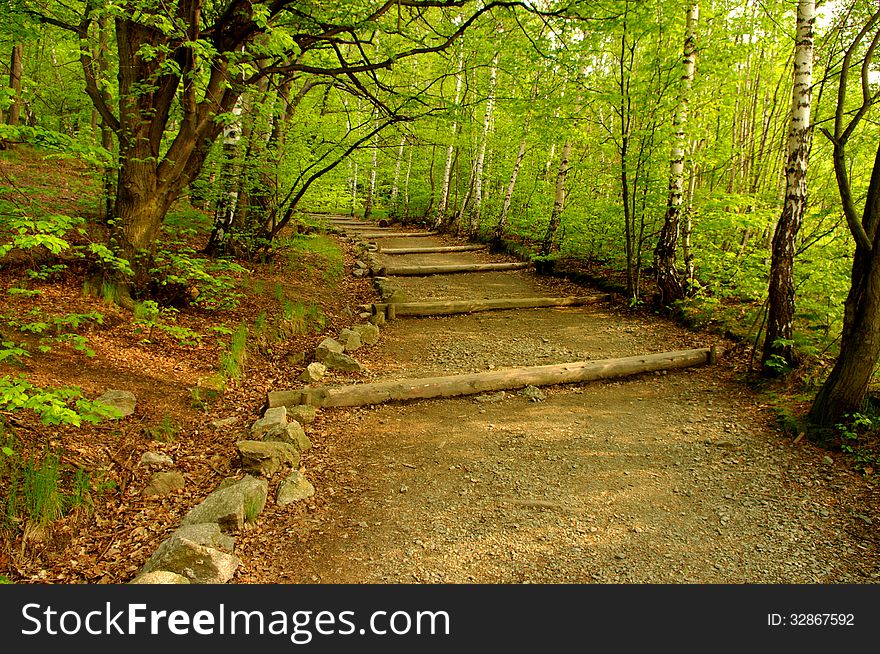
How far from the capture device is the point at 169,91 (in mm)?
5934

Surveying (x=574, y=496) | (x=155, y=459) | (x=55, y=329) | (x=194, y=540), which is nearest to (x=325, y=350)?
(x=155, y=459)

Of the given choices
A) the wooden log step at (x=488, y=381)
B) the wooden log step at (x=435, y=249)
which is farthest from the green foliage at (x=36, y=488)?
the wooden log step at (x=435, y=249)

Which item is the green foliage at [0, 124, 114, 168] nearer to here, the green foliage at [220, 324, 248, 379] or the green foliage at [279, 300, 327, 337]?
the green foliage at [220, 324, 248, 379]

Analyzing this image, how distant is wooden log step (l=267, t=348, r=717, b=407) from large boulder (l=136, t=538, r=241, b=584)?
223cm

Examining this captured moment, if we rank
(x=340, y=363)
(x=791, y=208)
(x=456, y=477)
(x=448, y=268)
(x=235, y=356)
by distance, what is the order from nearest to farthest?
(x=456, y=477)
(x=791, y=208)
(x=235, y=356)
(x=340, y=363)
(x=448, y=268)

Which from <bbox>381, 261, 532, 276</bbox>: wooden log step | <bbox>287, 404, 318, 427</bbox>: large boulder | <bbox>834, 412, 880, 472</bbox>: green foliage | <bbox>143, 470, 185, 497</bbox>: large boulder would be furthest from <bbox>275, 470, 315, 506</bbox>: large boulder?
<bbox>381, 261, 532, 276</bbox>: wooden log step

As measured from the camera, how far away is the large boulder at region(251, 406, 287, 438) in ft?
14.1

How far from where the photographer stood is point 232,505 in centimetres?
333

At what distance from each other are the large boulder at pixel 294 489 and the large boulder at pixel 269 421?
0.57 meters

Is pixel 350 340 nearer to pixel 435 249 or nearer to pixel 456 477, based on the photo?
pixel 456 477

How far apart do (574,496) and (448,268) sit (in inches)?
340

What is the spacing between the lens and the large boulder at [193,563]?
8.96ft

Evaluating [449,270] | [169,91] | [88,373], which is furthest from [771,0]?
[88,373]

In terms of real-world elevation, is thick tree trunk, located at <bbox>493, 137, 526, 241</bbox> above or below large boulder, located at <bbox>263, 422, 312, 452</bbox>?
above
